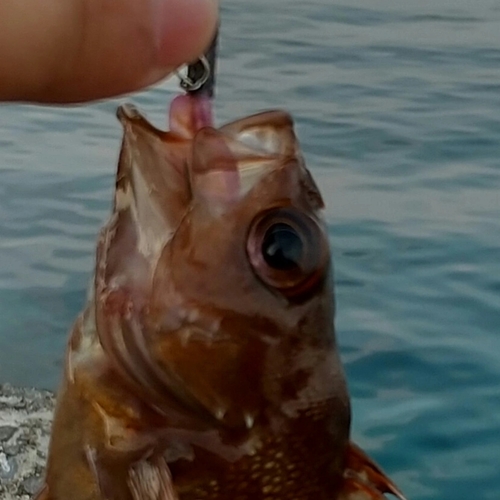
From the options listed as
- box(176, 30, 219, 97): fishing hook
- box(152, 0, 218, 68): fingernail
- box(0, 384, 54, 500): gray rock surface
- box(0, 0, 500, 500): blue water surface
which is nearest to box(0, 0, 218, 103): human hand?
box(152, 0, 218, 68): fingernail

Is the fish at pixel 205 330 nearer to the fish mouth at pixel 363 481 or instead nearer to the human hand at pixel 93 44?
the fish mouth at pixel 363 481

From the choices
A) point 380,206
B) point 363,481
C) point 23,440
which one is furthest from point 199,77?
point 380,206

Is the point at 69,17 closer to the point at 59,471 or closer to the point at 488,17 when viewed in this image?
the point at 59,471

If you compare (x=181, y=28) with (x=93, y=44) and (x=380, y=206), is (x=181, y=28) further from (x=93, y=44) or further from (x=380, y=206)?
(x=380, y=206)

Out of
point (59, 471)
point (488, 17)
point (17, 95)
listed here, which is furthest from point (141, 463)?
point (488, 17)

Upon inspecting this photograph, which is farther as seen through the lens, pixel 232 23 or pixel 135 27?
pixel 232 23

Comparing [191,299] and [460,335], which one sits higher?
[191,299]

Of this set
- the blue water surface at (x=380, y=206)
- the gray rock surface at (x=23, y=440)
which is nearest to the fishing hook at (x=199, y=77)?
the blue water surface at (x=380, y=206)
